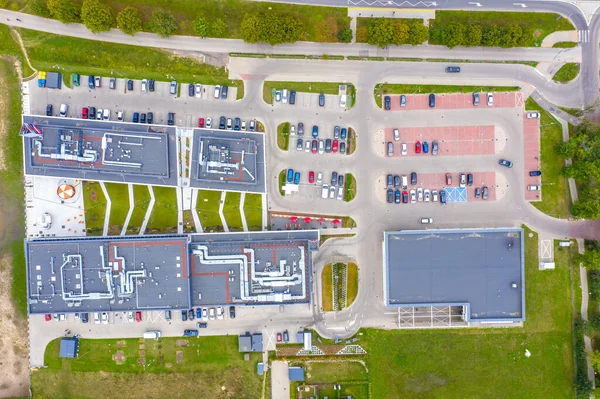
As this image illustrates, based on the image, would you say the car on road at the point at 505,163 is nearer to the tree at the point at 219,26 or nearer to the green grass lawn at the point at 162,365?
the tree at the point at 219,26

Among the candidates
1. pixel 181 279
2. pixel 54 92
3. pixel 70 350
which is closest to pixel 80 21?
pixel 54 92

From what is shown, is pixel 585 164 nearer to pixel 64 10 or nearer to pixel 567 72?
pixel 567 72

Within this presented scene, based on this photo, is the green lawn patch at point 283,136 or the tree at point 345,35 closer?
the tree at point 345,35

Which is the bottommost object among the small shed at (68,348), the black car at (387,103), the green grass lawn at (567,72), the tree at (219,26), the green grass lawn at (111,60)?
the small shed at (68,348)

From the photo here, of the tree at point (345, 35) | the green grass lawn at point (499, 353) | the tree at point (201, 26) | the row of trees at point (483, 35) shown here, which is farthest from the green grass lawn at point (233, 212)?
the row of trees at point (483, 35)

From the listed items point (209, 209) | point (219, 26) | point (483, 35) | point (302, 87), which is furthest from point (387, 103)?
point (209, 209)

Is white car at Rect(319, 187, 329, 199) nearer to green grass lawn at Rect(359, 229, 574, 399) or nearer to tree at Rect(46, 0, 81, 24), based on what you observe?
green grass lawn at Rect(359, 229, 574, 399)

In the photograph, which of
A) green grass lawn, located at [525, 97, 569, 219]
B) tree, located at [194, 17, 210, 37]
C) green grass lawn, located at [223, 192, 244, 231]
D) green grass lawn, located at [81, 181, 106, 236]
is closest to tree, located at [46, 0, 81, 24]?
tree, located at [194, 17, 210, 37]
